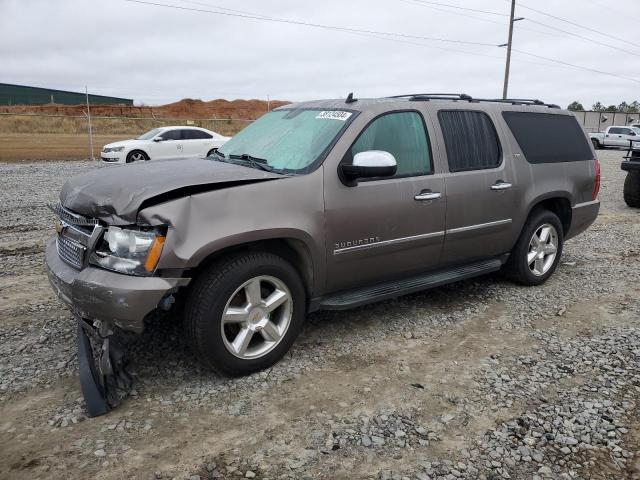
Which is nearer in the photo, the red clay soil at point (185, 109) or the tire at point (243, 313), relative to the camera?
the tire at point (243, 313)

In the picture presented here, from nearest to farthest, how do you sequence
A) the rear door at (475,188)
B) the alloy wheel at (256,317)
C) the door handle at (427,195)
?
the alloy wheel at (256,317)
the door handle at (427,195)
the rear door at (475,188)

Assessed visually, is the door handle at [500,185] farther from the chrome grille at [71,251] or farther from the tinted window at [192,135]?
the tinted window at [192,135]

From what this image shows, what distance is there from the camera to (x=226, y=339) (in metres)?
3.24

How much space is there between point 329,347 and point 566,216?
321cm

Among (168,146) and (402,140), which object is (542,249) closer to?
(402,140)

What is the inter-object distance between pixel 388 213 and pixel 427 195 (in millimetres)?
432

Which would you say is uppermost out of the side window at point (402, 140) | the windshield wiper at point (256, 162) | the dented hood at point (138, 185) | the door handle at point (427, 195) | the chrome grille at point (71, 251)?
the side window at point (402, 140)

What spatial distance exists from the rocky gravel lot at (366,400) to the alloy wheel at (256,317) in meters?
0.21

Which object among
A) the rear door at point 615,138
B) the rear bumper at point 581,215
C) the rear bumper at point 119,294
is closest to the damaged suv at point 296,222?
the rear bumper at point 119,294

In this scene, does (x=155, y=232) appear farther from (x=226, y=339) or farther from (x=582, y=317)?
(x=582, y=317)

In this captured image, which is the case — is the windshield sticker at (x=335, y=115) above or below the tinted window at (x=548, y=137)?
above

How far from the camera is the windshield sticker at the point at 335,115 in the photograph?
387 centimetres

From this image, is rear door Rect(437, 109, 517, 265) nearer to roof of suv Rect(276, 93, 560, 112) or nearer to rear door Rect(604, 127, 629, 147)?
roof of suv Rect(276, 93, 560, 112)

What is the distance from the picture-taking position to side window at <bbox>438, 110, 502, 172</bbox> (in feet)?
14.1
